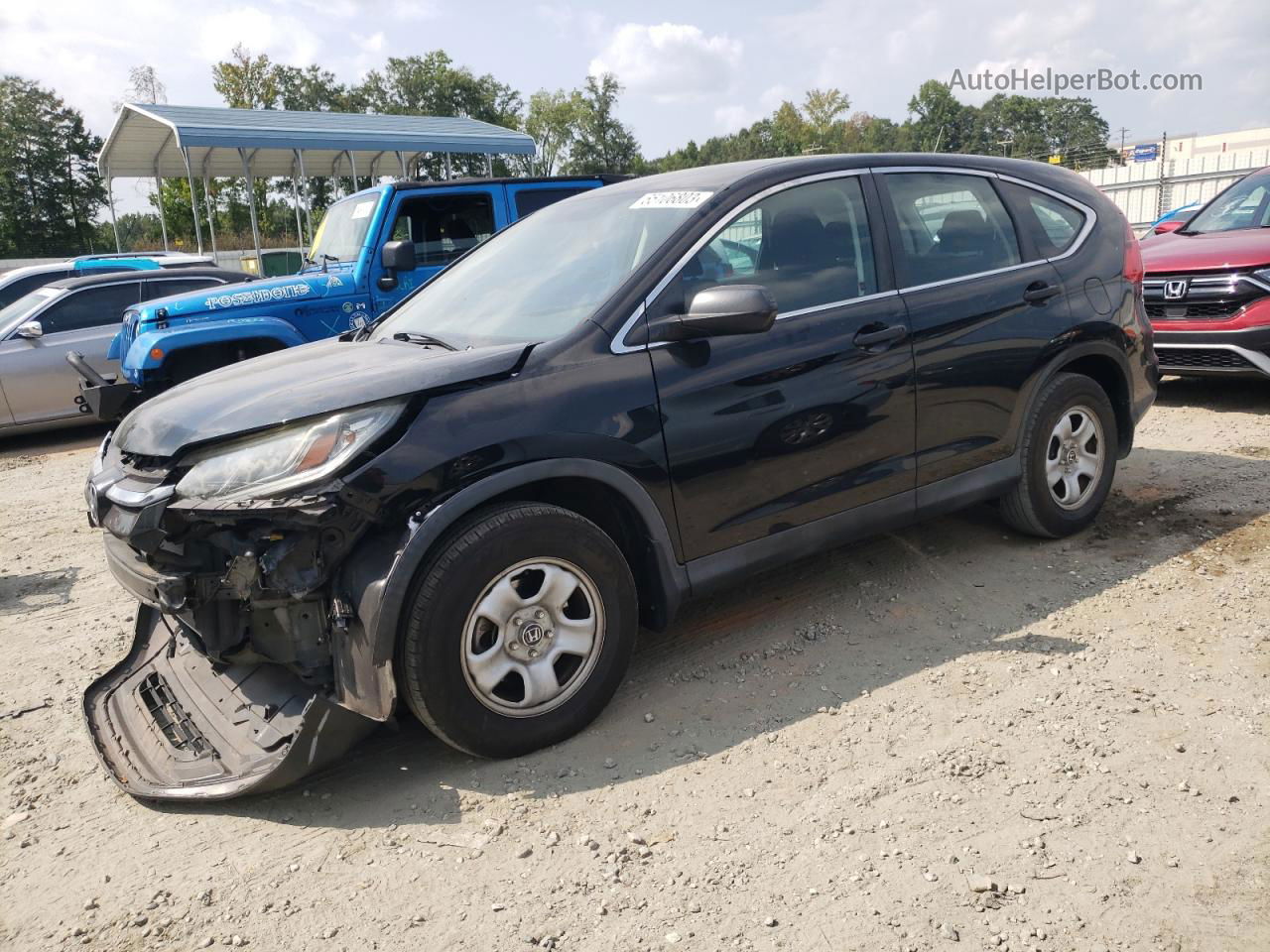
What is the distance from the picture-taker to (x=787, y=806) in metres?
2.75

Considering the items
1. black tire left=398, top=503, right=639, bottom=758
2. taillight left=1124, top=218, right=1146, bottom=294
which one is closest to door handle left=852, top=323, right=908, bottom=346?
black tire left=398, top=503, right=639, bottom=758

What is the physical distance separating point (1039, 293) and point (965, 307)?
514 mm

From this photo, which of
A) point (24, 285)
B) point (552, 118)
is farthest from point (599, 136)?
point (24, 285)

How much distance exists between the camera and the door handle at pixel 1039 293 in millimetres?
4293

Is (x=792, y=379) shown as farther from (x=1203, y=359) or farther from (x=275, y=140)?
(x=275, y=140)

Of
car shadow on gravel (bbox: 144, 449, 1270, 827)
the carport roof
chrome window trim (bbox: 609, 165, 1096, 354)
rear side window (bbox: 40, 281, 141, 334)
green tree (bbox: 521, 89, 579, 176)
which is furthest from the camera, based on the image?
green tree (bbox: 521, 89, 579, 176)

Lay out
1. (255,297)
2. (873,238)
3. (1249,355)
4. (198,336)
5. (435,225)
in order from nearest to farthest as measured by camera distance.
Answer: (873,238) < (1249,355) < (198,336) < (255,297) < (435,225)

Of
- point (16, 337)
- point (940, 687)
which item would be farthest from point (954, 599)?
point (16, 337)

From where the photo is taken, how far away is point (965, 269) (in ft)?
13.6

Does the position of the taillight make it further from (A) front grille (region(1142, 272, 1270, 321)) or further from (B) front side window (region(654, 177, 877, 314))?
(A) front grille (region(1142, 272, 1270, 321))

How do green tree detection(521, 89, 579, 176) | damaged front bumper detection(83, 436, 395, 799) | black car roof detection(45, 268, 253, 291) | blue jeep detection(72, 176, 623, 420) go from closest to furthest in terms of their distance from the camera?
damaged front bumper detection(83, 436, 395, 799), blue jeep detection(72, 176, 623, 420), black car roof detection(45, 268, 253, 291), green tree detection(521, 89, 579, 176)

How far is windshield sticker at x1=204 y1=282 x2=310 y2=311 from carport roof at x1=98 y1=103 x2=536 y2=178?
395 inches

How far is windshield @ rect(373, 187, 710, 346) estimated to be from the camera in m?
3.39

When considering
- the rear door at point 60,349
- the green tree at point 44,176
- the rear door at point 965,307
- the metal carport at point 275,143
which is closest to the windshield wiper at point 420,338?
the rear door at point 965,307
